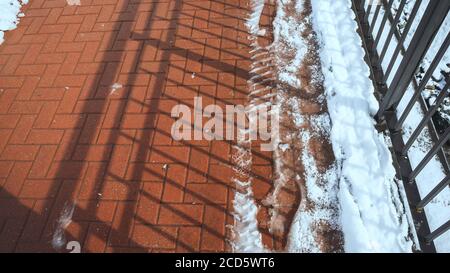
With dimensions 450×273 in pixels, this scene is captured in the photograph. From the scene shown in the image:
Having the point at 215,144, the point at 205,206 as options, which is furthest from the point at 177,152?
the point at 205,206

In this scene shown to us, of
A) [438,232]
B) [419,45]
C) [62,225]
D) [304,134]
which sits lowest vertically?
[62,225]

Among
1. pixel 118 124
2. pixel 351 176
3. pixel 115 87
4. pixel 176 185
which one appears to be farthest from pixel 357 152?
pixel 115 87

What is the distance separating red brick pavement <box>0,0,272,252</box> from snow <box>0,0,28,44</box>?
11cm

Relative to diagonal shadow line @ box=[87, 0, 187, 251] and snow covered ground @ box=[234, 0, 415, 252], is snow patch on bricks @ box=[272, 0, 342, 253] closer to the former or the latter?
snow covered ground @ box=[234, 0, 415, 252]

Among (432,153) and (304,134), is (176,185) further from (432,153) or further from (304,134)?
(432,153)

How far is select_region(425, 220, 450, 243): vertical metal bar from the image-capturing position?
1.76 metres

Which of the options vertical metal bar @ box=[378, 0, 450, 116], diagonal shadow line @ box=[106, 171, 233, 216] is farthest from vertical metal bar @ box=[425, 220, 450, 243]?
diagonal shadow line @ box=[106, 171, 233, 216]

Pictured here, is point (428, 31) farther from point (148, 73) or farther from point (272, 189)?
point (148, 73)

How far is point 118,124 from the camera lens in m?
3.02

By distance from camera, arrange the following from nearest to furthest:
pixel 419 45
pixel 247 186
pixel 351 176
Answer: pixel 419 45, pixel 351 176, pixel 247 186

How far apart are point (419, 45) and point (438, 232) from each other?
107 cm

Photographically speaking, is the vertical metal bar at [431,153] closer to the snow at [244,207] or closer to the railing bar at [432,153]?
the railing bar at [432,153]

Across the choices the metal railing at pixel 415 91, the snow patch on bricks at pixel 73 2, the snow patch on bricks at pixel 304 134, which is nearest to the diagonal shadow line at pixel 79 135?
the snow patch on bricks at pixel 73 2

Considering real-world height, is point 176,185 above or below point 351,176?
below
